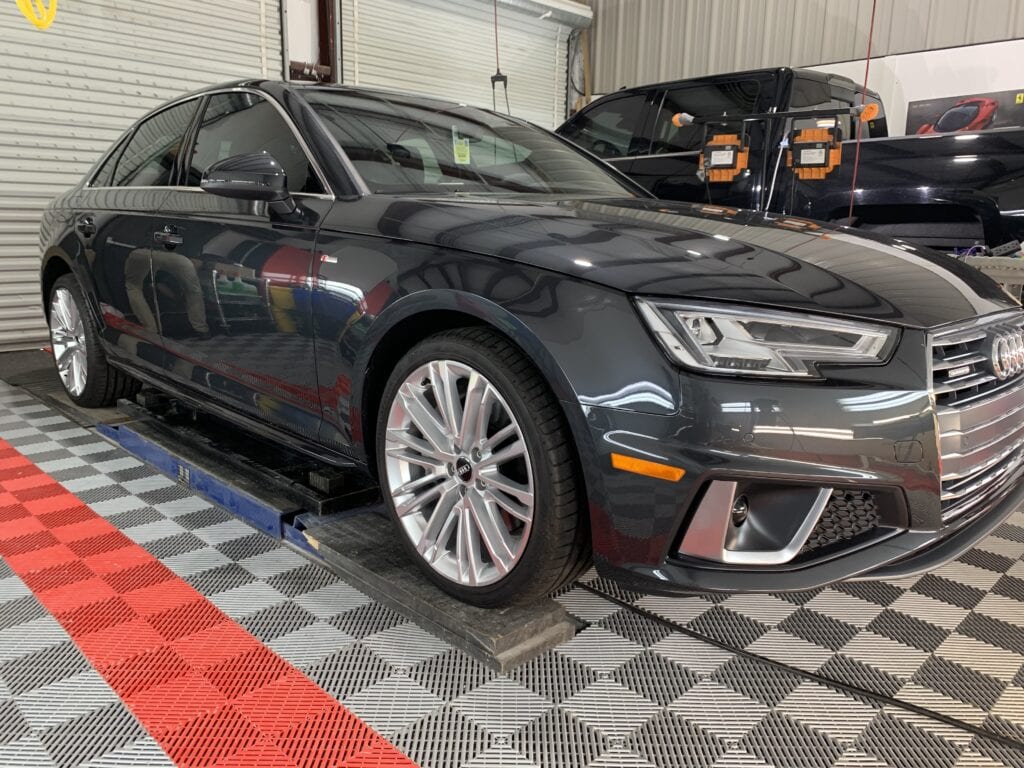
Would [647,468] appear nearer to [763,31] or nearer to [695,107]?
[695,107]

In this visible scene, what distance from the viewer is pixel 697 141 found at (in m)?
5.06

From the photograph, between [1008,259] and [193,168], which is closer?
[193,168]

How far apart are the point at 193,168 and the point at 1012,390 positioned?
2416 millimetres

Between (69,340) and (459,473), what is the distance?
8.60 feet

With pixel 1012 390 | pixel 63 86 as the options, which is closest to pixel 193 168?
pixel 1012 390

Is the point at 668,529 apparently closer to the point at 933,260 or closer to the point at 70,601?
the point at 933,260

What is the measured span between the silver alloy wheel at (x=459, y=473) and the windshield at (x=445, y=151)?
60 cm

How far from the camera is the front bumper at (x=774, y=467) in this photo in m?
1.27

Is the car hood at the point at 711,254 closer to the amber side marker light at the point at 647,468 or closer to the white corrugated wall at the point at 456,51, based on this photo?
the amber side marker light at the point at 647,468

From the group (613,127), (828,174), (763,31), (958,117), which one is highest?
(763,31)

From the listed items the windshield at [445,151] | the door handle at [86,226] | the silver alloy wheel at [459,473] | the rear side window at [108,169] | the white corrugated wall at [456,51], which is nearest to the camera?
the silver alloy wheel at [459,473]

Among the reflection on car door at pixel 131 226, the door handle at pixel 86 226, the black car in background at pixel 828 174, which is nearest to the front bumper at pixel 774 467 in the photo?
the reflection on car door at pixel 131 226

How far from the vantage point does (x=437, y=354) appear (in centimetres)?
162

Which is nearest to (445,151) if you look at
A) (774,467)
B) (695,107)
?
(774,467)
